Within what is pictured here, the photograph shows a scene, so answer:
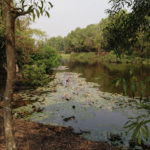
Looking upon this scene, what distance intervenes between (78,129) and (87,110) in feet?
8.05

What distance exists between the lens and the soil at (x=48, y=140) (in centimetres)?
513

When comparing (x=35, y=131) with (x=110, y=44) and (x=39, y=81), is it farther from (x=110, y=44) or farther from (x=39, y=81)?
(x=39, y=81)

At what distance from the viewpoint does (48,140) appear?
5.68m

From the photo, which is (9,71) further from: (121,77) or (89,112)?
(89,112)

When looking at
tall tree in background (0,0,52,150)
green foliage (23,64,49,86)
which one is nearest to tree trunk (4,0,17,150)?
tall tree in background (0,0,52,150)

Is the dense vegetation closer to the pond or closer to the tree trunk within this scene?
the pond

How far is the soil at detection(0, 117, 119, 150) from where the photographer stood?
5.13 metres

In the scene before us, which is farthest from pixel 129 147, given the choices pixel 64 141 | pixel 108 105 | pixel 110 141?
pixel 108 105

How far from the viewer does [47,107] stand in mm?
10164

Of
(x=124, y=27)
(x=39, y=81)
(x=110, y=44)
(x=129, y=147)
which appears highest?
(x=124, y=27)

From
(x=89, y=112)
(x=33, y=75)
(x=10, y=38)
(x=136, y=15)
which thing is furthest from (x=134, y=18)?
(x=33, y=75)

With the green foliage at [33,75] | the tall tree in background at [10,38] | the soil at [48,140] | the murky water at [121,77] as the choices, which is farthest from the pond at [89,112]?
the tall tree in background at [10,38]

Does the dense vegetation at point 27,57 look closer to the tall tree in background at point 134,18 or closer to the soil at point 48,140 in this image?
the soil at point 48,140

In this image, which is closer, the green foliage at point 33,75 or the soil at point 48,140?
the soil at point 48,140
